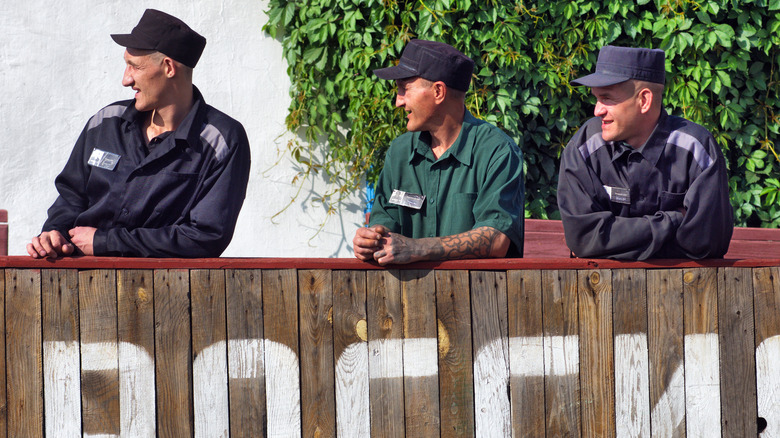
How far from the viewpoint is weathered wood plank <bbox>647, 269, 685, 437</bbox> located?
306 cm

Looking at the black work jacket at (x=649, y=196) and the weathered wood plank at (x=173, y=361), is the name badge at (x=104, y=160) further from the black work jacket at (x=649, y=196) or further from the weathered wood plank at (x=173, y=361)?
the black work jacket at (x=649, y=196)

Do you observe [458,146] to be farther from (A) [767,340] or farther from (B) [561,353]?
(A) [767,340]

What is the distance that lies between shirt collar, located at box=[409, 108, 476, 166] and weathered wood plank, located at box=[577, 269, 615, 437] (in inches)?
28.6

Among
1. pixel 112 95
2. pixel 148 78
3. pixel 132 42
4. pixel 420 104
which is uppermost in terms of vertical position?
pixel 112 95

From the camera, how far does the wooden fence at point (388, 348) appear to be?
2.90m

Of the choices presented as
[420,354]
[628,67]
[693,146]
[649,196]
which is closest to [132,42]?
[420,354]

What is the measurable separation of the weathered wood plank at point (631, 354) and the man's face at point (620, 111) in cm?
57

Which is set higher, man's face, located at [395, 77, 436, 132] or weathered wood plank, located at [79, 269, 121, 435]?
man's face, located at [395, 77, 436, 132]

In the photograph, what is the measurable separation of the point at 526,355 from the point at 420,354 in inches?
14.7

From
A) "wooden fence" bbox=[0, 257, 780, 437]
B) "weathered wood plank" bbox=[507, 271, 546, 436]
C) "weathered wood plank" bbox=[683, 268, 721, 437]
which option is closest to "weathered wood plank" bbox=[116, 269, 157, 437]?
"wooden fence" bbox=[0, 257, 780, 437]

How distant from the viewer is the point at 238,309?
2.94 m

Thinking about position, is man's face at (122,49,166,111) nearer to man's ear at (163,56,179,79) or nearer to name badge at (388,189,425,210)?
man's ear at (163,56,179,79)

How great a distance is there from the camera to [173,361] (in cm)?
291

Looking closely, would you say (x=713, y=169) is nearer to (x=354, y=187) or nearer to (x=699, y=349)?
(x=699, y=349)
